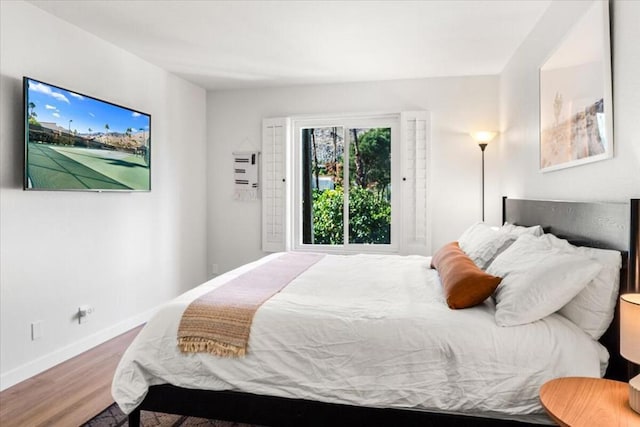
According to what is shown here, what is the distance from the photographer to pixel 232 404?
1790 millimetres

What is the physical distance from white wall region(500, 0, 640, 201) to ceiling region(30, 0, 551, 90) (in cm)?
24

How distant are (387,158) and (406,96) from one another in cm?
69

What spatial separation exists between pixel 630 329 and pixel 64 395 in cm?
288

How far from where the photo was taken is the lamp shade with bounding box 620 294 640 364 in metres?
1.13

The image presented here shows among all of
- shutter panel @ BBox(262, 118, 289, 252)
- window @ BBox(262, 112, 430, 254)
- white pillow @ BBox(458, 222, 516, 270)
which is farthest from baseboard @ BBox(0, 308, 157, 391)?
white pillow @ BBox(458, 222, 516, 270)

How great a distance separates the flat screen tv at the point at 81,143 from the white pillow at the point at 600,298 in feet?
10.3

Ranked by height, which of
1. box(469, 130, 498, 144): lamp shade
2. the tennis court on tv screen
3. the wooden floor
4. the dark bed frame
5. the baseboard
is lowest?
the wooden floor

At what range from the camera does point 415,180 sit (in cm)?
422

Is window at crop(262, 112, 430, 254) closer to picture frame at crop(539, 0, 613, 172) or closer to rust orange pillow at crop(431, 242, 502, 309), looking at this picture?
picture frame at crop(539, 0, 613, 172)

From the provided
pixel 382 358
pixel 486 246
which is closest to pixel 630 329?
pixel 382 358

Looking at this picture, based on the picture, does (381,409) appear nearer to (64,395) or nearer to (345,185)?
(64,395)

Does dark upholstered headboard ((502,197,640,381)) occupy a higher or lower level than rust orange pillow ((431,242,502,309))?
higher

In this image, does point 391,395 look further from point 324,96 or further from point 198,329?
point 324,96

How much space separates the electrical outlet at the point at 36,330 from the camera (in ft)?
8.81
